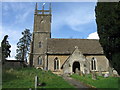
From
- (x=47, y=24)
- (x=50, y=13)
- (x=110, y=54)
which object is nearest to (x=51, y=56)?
(x=47, y=24)

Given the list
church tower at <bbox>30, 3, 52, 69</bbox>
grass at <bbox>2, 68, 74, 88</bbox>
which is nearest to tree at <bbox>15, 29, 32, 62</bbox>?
church tower at <bbox>30, 3, 52, 69</bbox>

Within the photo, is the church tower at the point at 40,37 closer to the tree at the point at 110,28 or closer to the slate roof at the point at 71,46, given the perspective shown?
the slate roof at the point at 71,46

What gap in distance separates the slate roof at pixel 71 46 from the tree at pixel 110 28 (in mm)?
18433

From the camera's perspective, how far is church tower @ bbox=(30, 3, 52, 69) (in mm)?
37844

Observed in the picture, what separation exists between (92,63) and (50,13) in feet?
58.8

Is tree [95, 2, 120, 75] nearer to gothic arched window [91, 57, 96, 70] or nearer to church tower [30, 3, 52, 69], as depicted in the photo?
gothic arched window [91, 57, 96, 70]

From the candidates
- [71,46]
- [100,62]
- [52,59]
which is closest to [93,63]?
[100,62]

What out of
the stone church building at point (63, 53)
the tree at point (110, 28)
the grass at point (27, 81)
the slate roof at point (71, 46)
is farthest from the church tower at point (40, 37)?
the tree at point (110, 28)

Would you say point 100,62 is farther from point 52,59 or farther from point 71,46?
point 52,59

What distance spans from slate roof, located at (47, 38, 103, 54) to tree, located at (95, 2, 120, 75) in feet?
60.5

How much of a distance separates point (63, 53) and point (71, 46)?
2887 mm

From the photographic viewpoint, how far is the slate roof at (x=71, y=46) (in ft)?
111

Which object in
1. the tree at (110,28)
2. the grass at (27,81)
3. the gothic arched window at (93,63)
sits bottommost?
the grass at (27,81)

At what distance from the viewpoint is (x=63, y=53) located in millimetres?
33438
